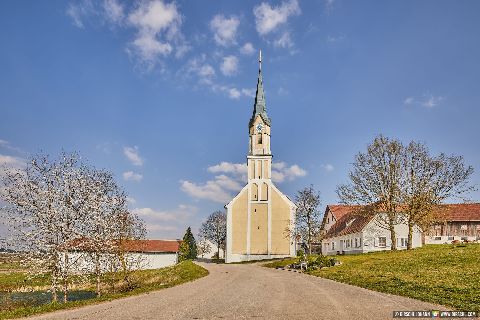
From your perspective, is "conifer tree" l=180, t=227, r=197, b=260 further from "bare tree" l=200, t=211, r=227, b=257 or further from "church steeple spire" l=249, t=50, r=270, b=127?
"church steeple spire" l=249, t=50, r=270, b=127

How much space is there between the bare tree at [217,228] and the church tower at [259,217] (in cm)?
3240

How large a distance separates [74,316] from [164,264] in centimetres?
5744

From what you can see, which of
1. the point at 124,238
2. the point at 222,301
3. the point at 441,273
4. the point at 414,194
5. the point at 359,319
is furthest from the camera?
the point at 414,194

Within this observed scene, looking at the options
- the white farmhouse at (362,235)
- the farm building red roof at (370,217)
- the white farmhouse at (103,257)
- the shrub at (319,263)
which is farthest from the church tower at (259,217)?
the white farmhouse at (103,257)

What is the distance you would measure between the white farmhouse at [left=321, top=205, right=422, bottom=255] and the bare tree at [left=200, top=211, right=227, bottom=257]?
32896 mm

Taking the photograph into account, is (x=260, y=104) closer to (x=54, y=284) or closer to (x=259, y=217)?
(x=259, y=217)

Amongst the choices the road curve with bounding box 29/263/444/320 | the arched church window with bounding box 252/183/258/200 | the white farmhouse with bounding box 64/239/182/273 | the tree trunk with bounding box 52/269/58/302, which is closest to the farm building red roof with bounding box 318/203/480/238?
the arched church window with bounding box 252/183/258/200

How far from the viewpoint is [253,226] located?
5719 centimetres

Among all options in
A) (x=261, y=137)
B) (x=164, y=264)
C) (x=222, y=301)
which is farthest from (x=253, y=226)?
(x=222, y=301)

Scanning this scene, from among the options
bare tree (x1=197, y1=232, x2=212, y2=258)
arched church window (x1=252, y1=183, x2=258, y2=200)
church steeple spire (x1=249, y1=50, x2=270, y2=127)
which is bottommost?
bare tree (x1=197, y1=232, x2=212, y2=258)

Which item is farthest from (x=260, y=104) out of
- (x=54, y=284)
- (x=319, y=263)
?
(x=54, y=284)

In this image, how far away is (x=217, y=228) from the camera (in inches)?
3671

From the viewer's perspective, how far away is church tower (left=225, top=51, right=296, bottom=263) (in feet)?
185

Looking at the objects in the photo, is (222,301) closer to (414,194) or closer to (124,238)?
(124,238)
